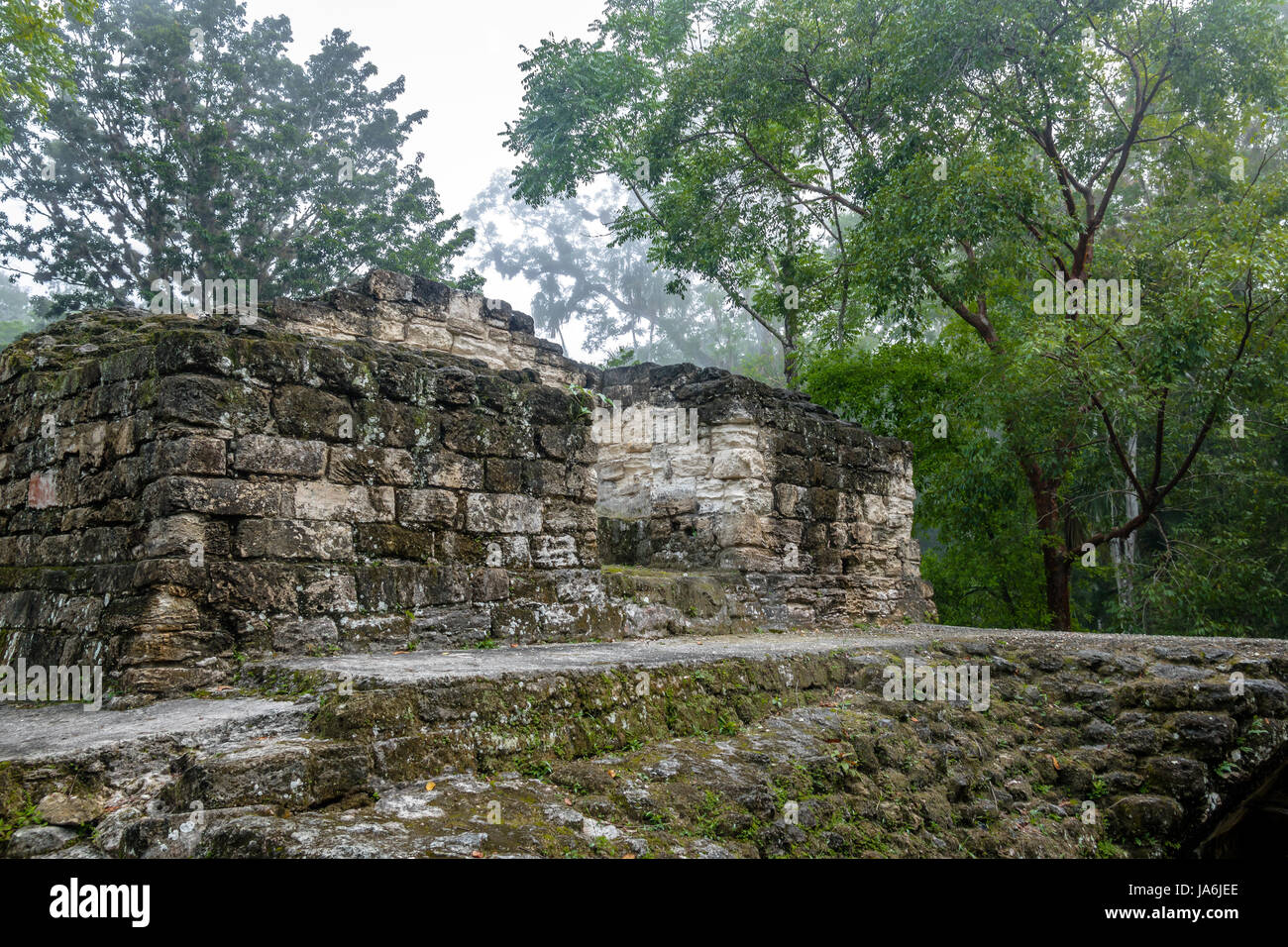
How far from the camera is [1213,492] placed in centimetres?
1551

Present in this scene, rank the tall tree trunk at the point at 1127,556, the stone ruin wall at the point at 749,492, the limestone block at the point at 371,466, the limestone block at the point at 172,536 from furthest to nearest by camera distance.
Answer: the tall tree trunk at the point at 1127,556
the stone ruin wall at the point at 749,492
the limestone block at the point at 371,466
the limestone block at the point at 172,536

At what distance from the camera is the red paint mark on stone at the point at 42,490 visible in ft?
16.2

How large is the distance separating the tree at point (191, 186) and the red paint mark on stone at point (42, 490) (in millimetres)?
14541

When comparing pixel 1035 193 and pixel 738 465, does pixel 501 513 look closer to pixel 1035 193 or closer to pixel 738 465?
pixel 738 465

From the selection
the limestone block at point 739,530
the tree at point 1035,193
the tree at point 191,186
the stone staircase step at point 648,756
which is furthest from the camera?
the tree at point 191,186

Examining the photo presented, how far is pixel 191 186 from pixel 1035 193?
667 inches

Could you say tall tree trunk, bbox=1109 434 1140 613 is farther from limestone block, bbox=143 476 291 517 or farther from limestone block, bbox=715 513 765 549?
limestone block, bbox=143 476 291 517

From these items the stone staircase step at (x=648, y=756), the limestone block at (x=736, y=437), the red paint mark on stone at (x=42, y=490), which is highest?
the limestone block at (x=736, y=437)

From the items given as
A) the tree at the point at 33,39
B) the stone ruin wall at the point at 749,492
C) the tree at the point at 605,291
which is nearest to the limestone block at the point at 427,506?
the stone ruin wall at the point at 749,492

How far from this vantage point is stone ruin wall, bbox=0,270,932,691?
13.6 feet

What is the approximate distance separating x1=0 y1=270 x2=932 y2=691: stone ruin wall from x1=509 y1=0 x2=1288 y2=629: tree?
6.49 metres

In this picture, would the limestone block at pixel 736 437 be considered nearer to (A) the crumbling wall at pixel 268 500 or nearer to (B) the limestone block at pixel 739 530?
(B) the limestone block at pixel 739 530

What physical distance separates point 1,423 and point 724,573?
202 inches
